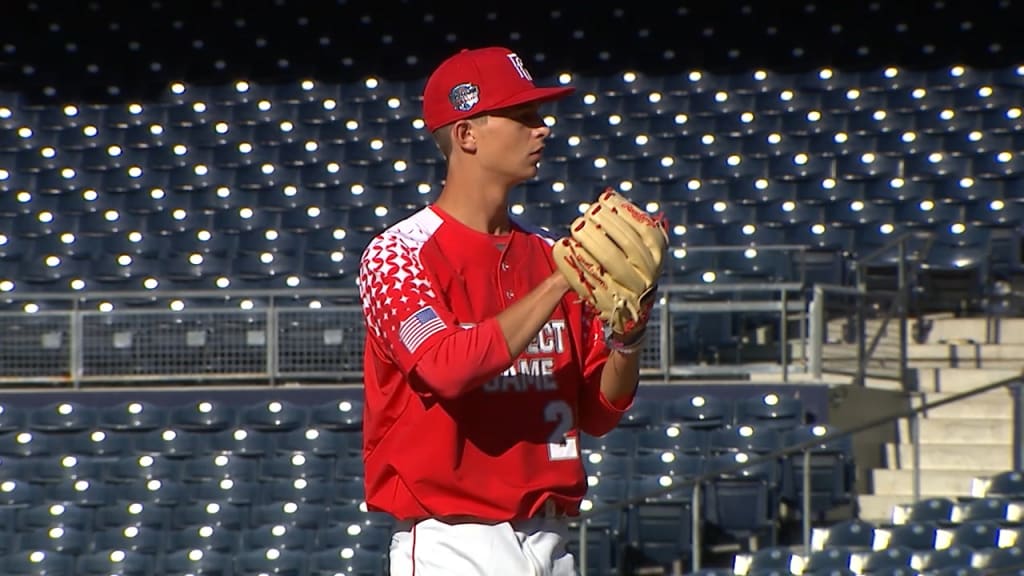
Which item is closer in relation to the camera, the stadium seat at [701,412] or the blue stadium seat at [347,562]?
the blue stadium seat at [347,562]

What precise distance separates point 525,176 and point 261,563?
598 centimetres

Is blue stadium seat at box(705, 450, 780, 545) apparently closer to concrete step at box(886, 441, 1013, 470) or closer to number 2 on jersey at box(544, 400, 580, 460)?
concrete step at box(886, 441, 1013, 470)

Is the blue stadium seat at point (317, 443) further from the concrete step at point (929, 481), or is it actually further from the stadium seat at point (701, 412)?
the concrete step at point (929, 481)

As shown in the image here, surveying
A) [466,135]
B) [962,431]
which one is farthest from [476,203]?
[962,431]

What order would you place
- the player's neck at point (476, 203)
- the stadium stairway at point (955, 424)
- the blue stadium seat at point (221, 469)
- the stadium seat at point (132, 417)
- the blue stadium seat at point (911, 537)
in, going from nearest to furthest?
the player's neck at point (476, 203) < the blue stadium seat at point (911, 537) < the stadium stairway at point (955, 424) < the blue stadium seat at point (221, 469) < the stadium seat at point (132, 417)

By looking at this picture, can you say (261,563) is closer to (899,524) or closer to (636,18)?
(899,524)

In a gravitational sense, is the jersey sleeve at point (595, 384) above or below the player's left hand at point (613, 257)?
below

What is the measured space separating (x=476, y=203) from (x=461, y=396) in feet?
1.04

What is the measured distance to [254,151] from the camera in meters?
13.7

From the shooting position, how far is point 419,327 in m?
2.34

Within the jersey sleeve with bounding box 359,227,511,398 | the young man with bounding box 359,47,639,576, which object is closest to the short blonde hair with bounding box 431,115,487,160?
the young man with bounding box 359,47,639,576

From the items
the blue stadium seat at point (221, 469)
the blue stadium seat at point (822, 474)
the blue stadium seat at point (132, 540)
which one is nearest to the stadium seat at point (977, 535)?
the blue stadium seat at point (822, 474)

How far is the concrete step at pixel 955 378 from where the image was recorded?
9.89 m

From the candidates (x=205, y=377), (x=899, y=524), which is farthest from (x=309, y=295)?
(x=899, y=524)
